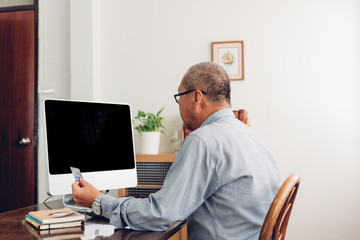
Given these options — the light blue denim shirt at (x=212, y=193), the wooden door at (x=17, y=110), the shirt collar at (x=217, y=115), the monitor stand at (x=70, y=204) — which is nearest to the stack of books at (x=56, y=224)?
the light blue denim shirt at (x=212, y=193)

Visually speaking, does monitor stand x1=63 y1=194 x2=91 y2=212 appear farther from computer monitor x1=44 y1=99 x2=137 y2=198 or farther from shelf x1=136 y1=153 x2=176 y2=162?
shelf x1=136 y1=153 x2=176 y2=162

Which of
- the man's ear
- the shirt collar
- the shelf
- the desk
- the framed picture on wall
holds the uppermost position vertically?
the framed picture on wall

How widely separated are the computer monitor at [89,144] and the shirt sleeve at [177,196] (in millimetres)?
435

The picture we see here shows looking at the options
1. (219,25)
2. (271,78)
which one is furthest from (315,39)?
(219,25)

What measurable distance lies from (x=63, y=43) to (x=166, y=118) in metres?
1.27

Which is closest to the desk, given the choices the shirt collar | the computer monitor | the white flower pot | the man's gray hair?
the computer monitor

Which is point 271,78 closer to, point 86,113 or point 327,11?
point 327,11

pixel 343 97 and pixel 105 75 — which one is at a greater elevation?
pixel 105 75

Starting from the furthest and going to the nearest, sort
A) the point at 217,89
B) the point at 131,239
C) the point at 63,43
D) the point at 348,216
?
1. the point at 63,43
2. the point at 348,216
3. the point at 217,89
4. the point at 131,239

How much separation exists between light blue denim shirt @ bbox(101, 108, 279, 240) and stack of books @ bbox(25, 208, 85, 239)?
13 centimetres

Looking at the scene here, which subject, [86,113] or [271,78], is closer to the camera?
[86,113]

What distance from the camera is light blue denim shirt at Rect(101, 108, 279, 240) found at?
1.13m

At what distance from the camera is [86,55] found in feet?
10.7

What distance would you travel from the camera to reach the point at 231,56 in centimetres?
315
